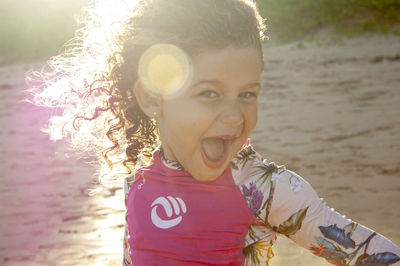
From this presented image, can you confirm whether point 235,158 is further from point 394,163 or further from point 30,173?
point 30,173

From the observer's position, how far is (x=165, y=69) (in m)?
2.04

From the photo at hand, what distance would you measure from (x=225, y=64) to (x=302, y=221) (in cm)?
57

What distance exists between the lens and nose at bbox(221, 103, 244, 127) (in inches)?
74.1

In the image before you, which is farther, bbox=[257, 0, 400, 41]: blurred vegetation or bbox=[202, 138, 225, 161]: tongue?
bbox=[257, 0, 400, 41]: blurred vegetation

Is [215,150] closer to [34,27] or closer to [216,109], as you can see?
[216,109]

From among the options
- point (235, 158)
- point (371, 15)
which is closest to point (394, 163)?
point (235, 158)

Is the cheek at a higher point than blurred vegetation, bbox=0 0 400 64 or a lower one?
lower

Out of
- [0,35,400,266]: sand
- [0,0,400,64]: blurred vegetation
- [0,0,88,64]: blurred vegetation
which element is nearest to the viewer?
[0,35,400,266]: sand

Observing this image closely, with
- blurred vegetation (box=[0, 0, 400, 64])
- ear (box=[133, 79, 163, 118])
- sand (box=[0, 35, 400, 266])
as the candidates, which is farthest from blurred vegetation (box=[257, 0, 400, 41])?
ear (box=[133, 79, 163, 118])

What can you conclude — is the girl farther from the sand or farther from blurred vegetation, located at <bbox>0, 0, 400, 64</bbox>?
blurred vegetation, located at <bbox>0, 0, 400, 64</bbox>

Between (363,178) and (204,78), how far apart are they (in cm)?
294

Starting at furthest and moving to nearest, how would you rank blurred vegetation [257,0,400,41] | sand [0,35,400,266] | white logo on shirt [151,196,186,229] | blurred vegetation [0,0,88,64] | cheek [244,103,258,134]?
blurred vegetation [0,0,88,64] → blurred vegetation [257,0,400,41] → sand [0,35,400,266] → white logo on shirt [151,196,186,229] → cheek [244,103,258,134]

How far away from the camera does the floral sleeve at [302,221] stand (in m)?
1.83

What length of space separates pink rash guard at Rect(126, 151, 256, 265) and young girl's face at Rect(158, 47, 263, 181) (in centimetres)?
8
